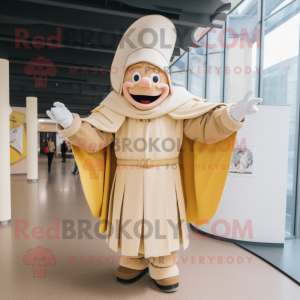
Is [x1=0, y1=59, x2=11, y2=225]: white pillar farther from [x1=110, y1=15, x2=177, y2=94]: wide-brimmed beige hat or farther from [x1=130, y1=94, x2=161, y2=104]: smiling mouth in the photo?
[x1=130, y1=94, x2=161, y2=104]: smiling mouth

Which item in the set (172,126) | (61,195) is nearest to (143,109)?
(172,126)

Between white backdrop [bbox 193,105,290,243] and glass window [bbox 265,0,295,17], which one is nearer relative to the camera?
white backdrop [bbox 193,105,290,243]

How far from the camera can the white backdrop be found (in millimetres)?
2828

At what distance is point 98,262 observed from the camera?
2516 millimetres

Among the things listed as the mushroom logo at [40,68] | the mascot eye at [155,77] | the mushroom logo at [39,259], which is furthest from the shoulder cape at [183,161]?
the mushroom logo at [40,68]

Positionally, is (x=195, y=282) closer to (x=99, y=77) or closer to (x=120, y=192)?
(x=120, y=192)

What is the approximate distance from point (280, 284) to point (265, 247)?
711mm

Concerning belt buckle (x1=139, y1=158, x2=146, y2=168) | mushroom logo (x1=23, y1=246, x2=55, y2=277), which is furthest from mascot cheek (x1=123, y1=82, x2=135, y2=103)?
mushroom logo (x1=23, y1=246, x2=55, y2=277)

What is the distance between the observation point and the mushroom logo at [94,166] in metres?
2.08

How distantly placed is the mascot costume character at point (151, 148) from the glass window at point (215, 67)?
3.03m

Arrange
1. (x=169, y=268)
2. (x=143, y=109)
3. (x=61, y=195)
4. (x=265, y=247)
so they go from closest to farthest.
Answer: (x=143, y=109) → (x=169, y=268) → (x=265, y=247) → (x=61, y=195)

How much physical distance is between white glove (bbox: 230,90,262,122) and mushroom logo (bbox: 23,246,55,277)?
1.99 metres

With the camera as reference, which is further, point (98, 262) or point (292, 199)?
point (292, 199)

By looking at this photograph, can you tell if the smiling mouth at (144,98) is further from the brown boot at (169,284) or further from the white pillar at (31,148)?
the white pillar at (31,148)
